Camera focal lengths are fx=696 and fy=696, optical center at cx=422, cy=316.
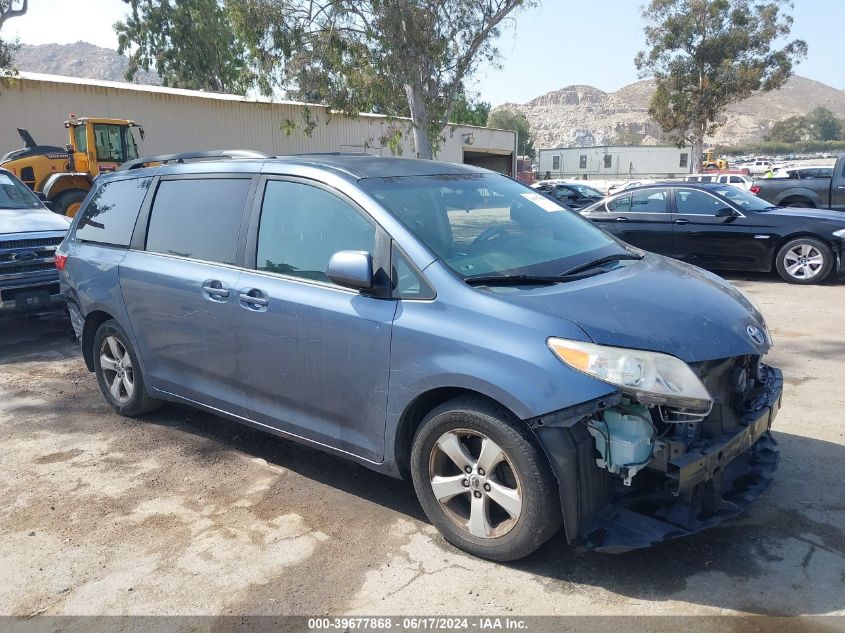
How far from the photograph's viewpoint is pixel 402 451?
11.1ft

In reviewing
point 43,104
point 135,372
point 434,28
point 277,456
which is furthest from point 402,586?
point 43,104

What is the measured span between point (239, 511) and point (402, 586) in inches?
46.4

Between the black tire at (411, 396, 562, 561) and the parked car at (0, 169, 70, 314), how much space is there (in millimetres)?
5742

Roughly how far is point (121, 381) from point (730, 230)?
28.2ft

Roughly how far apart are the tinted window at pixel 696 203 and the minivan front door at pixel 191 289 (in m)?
8.26

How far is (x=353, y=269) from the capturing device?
326 centimetres

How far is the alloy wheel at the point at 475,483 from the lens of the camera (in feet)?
9.86

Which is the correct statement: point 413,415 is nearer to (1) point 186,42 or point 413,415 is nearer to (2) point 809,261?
(2) point 809,261

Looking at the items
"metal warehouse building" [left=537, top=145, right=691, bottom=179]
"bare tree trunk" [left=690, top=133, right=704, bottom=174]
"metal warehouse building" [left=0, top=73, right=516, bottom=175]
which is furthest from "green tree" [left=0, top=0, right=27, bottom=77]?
"metal warehouse building" [left=537, top=145, right=691, bottom=179]

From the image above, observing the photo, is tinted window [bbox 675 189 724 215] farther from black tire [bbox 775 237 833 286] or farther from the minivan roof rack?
the minivan roof rack

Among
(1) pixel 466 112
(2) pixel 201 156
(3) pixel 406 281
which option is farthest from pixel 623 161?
(3) pixel 406 281

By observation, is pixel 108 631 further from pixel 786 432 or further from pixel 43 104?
pixel 43 104

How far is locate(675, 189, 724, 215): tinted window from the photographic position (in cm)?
1037

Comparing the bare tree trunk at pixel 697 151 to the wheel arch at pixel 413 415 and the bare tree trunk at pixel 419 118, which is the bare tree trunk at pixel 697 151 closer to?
the bare tree trunk at pixel 419 118
